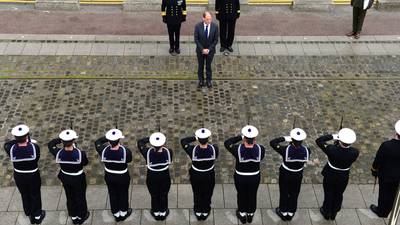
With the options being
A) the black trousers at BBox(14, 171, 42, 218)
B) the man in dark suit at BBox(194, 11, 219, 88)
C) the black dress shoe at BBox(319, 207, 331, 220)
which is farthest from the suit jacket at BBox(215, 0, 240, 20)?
the black trousers at BBox(14, 171, 42, 218)

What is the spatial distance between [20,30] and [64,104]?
3880 mm

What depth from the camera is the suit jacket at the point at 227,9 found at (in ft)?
39.6

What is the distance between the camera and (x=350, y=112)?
10484 millimetres

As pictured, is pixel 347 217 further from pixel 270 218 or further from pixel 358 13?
pixel 358 13

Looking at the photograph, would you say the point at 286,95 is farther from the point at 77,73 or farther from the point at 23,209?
the point at 23,209

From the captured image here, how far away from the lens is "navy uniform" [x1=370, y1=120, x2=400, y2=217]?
7328mm

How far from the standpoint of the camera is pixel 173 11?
1188 centimetres

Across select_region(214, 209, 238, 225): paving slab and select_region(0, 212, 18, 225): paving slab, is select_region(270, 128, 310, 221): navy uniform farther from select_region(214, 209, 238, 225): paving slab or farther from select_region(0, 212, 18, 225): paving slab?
select_region(0, 212, 18, 225): paving slab

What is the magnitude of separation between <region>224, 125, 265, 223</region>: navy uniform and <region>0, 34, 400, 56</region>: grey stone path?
548 centimetres

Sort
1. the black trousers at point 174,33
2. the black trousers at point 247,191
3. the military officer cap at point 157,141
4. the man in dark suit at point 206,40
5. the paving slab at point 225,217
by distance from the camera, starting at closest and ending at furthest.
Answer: the military officer cap at point 157,141
the black trousers at point 247,191
the paving slab at point 225,217
the man in dark suit at point 206,40
the black trousers at point 174,33

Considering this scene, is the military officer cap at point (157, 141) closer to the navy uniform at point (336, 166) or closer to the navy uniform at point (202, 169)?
the navy uniform at point (202, 169)

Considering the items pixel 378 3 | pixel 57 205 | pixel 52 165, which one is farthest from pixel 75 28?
pixel 378 3

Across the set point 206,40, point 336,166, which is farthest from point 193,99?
point 336,166

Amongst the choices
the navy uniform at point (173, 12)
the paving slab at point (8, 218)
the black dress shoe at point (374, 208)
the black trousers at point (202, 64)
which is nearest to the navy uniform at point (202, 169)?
the black dress shoe at point (374, 208)
